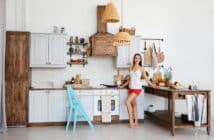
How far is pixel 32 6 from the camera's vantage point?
709cm

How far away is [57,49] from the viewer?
679cm

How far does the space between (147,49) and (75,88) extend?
91.5 inches

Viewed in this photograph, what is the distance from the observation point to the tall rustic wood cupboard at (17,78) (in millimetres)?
6312

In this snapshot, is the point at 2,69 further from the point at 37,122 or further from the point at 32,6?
the point at 32,6

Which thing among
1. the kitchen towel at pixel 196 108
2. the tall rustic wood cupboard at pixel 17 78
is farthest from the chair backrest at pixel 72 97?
the kitchen towel at pixel 196 108

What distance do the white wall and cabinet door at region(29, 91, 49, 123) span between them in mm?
774

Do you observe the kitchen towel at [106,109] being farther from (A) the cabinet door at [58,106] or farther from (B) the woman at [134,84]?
(A) the cabinet door at [58,106]

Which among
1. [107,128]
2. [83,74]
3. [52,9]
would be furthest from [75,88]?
[52,9]

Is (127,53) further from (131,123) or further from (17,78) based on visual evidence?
(17,78)

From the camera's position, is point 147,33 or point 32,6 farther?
point 147,33

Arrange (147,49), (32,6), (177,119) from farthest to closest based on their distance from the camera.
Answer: (147,49) < (32,6) < (177,119)

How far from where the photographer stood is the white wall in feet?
23.6

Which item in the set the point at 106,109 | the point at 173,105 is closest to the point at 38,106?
the point at 106,109

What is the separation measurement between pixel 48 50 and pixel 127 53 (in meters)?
1.99
